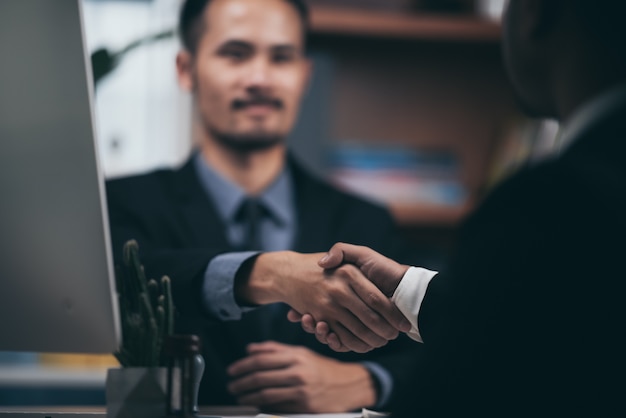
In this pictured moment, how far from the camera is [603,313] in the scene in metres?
0.59

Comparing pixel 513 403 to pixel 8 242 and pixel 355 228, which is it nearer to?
pixel 8 242

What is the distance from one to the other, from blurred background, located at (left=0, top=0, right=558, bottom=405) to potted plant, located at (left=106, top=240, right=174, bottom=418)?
1.35m

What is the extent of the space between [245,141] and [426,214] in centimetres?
80

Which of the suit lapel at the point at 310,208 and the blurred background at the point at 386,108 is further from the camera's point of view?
the blurred background at the point at 386,108

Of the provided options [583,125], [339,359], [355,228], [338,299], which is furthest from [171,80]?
[583,125]

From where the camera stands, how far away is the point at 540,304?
1.89 ft

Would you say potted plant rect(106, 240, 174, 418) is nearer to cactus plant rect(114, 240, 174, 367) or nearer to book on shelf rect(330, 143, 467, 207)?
cactus plant rect(114, 240, 174, 367)

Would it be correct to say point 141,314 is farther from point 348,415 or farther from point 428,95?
point 428,95

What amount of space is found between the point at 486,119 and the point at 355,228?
1.22 metres

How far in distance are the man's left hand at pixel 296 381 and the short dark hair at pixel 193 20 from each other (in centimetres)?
79

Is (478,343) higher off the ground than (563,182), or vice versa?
(563,182)

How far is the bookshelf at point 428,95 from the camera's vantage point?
8.11 ft

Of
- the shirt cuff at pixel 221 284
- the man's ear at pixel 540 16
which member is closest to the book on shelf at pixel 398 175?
the shirt cuff at pixel 221 284

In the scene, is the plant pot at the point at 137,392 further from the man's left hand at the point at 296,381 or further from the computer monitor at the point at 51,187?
the man's left hand at the point at 296,381
